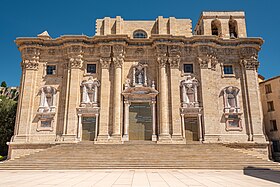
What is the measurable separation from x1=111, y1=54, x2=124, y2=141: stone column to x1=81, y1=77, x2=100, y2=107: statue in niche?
207cm

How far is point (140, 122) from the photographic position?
2377 centimetres

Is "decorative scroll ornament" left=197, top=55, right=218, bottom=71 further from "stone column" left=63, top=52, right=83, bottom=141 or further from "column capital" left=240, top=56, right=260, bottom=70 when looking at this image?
"stone column" left=63, top=52, right=83, bottom=141

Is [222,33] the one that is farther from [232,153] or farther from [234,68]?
[232,153]

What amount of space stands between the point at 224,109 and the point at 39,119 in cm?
1885

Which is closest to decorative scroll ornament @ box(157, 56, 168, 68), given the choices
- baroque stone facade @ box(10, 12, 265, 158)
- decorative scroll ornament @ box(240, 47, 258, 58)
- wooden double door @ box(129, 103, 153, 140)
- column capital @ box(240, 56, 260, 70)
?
baroque stone facade @ box(10, 12, 265, 158)

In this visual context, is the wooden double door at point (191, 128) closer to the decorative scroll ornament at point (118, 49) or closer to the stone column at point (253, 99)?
the stone column at point (253, 99)

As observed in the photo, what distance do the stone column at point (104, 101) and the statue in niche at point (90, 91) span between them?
0.70m

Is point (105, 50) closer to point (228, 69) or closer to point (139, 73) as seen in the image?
point (139, 73)

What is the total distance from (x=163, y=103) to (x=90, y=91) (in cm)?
766

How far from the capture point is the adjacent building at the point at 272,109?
26219 millimetres

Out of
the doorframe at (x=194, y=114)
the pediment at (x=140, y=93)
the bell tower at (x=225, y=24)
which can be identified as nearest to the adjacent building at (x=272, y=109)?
the bell tower at (x=225, y=24)

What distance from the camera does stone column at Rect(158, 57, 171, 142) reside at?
74.0 ft

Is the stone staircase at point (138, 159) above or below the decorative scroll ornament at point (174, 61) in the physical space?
below

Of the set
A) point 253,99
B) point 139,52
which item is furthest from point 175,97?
point 253,99
